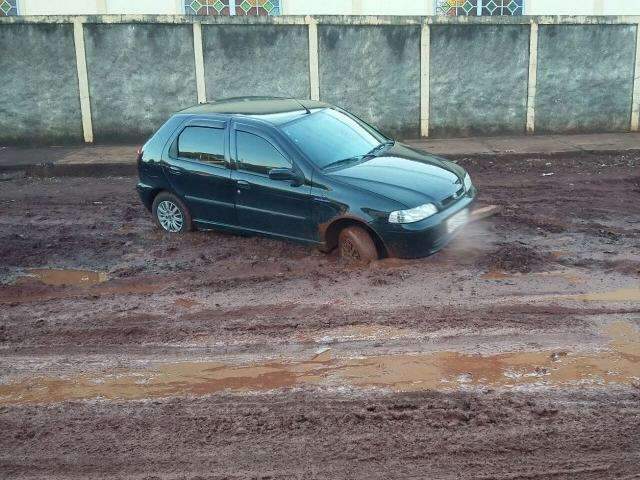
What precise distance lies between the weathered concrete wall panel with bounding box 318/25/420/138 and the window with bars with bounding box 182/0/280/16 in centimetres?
446

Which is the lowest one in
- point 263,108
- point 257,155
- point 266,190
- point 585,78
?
point 266,190

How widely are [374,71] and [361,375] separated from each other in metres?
10.8

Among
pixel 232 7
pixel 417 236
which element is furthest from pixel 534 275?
pixel 232 7

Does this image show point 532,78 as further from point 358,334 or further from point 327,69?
point 358,334

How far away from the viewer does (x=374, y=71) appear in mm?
15281

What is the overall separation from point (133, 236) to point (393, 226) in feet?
11.8

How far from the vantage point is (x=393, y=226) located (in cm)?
718

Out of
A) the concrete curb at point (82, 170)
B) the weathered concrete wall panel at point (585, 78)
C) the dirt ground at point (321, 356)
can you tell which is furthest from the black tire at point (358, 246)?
the weathered concrete wall panel at point (585, 78)

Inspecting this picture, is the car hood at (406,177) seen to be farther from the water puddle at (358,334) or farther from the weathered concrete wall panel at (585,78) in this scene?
the weathered concrete wall panel at (585,78)

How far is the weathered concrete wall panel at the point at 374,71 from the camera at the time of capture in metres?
15.1

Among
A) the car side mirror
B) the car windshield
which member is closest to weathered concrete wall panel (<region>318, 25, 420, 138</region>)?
the car windshield

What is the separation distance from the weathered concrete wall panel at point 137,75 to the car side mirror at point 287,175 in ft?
26.6

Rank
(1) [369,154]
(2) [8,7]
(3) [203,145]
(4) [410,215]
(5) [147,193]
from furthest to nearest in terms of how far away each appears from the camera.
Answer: (2) [8,7], (5) [147,193], (3) [203,145], (1) [369,154], (4) [410,215]

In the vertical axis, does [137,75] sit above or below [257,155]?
above
